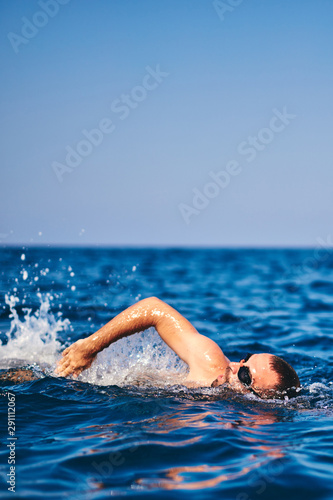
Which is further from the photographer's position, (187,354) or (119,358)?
(119,358)

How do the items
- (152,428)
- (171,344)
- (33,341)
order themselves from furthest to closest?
(33,341)
(171,344)
(152,428)

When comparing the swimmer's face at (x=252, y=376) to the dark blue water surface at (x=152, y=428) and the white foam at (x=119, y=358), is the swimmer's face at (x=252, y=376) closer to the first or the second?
the dark blue water surface at (x=152, y=428)

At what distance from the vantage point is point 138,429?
4.42 metres

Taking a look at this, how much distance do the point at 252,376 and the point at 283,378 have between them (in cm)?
30

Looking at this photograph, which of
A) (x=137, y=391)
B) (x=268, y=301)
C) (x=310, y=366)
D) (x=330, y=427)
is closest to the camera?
(x=330, y=427)

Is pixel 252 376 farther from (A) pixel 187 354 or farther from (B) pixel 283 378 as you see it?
(A) pixel 187 354

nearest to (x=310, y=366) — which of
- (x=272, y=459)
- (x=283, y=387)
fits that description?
(x=283, y=387)

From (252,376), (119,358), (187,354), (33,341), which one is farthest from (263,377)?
(33,341)

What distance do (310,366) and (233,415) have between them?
303 centimetres

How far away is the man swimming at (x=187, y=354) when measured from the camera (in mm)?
4928

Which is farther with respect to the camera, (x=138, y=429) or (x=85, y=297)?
(x=85, y=297)

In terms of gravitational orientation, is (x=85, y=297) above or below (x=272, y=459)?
above

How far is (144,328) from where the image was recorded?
16.5 ft

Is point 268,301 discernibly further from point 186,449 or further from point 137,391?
point 186,449
